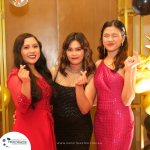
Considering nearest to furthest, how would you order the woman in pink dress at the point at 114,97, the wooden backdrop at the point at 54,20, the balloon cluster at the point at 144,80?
the woman in pink dress at the point at 114,97 < the balloon cluster at the point at 144,80 < the wooden backdrop at the point at 54,20

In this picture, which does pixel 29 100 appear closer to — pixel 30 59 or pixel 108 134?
pixel 30 59

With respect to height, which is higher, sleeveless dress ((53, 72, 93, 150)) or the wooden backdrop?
the wooden backdrop

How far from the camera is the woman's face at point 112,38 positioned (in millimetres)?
1627

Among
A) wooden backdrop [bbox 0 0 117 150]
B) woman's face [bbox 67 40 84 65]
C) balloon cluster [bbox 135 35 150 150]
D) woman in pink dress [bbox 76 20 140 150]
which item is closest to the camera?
woman in pink dress [bbox 76 20 140 150]

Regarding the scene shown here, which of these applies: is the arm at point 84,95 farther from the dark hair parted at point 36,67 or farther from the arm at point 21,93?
the arm at point 21,93

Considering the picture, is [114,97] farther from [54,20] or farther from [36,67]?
[54,20]

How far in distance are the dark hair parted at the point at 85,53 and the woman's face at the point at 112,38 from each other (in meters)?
0.22

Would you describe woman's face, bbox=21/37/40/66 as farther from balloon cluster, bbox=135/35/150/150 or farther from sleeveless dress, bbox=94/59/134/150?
balloon cluster, bbox=135/35/150/150

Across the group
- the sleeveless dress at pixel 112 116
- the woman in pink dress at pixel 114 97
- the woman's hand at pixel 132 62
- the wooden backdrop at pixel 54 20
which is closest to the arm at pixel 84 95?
the woman in pink dress at pixel 114 97

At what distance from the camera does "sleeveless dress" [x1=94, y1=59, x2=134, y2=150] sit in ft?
5.24

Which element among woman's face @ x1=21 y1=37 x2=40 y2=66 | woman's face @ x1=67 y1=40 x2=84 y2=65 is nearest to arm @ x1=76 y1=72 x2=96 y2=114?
woman's face @ x1=67 y1=40 x2=84 y2=65

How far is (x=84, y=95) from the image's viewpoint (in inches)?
64.8

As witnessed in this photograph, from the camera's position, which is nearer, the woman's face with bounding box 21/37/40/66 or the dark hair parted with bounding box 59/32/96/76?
the woman's face with bounding box 21/37/40/66

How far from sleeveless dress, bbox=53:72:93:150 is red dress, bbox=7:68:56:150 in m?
0.15
